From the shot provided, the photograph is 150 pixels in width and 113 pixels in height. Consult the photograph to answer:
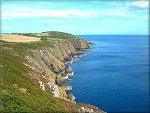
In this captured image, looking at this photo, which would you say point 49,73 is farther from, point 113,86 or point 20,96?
point 20,96

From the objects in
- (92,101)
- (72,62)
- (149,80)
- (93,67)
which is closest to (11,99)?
(92,101)

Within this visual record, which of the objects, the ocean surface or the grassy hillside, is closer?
the grassy hillside

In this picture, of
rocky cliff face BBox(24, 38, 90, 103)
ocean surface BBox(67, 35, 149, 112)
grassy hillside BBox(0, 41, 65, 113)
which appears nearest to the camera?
grassy hillside BBox(0, 41, 65, 113)

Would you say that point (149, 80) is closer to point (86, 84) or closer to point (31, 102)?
point (86, 84)

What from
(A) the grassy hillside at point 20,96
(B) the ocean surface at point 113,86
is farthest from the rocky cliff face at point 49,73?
(A) the grassy hillside at point 20,96

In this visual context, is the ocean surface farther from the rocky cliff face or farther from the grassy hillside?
the grassy hillside

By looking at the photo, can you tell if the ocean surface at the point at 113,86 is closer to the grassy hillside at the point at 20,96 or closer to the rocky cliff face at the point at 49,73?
the rocky cliff face at the point at 49,73

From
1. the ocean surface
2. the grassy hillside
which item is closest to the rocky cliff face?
the ocean surface

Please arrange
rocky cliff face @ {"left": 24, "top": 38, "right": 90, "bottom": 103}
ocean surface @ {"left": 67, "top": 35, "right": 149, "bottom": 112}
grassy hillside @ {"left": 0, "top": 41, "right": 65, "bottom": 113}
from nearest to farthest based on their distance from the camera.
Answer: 1. grassy hillside @ {"left": 0, "top": 41, "right": 65, "bottom": 113}
2. rocky cliff face @ {"left": 24, "top": 38, "right": 90, "bottom": 103}
3. ocean surface @ {"left": 67, "top": 35, "right": 149, "bottom": 112}

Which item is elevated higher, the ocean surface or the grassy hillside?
the grassy hillside

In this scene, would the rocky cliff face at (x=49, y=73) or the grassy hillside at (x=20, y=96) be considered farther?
the rocky cliff face at (x=49, y=73)

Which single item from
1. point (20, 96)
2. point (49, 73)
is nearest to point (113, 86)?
point (49, 73)
